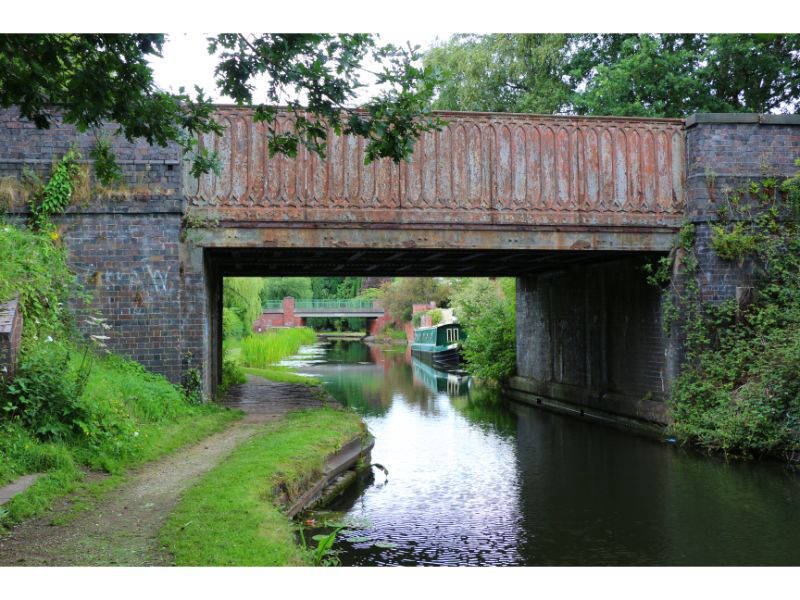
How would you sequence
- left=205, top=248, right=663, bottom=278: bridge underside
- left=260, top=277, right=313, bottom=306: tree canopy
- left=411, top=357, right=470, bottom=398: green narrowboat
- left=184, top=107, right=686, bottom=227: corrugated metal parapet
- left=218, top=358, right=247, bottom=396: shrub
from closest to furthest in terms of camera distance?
left=184, top=107, right=686, bottom=227: corrugated metal parapet → left=205, top=248, right=663, bottom=278: bridge underside → left=218, top=358, right=247, bottom=396: shrub → left=411, top=357, right=470, bottom=398: green narrowboat → left=260, top=277, right=313, bottom=306: tree canopy

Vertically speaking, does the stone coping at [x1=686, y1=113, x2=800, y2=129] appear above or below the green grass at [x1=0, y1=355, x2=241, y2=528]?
above

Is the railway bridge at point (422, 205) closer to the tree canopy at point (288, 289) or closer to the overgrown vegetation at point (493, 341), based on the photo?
the overgrown vegetation at point (493, 341)

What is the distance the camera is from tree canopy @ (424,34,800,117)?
17.6m

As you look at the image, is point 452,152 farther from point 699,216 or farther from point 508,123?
point 699,216

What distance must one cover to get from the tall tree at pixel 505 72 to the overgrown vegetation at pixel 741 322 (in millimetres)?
10930

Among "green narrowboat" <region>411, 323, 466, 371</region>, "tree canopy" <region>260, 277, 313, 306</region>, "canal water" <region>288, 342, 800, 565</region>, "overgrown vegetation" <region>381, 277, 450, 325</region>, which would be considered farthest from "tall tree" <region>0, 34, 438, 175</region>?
"tree canopy" <region>260, 277, 313, 306</region>

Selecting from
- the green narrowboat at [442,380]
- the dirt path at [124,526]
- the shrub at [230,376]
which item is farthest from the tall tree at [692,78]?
the dirt path at [124,526]

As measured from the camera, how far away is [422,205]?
34.6 feet

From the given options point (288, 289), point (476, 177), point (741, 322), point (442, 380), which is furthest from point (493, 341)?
point (288, 289)

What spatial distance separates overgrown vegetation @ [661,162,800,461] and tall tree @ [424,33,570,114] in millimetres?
10930

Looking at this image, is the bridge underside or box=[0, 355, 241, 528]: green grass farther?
the bridge underside

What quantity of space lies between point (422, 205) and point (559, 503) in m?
4.60

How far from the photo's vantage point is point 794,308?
9859mm

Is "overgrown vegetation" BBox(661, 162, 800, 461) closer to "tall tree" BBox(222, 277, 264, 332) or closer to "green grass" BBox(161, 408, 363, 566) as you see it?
"green grass" BBox(161, 408, 363, 566)
